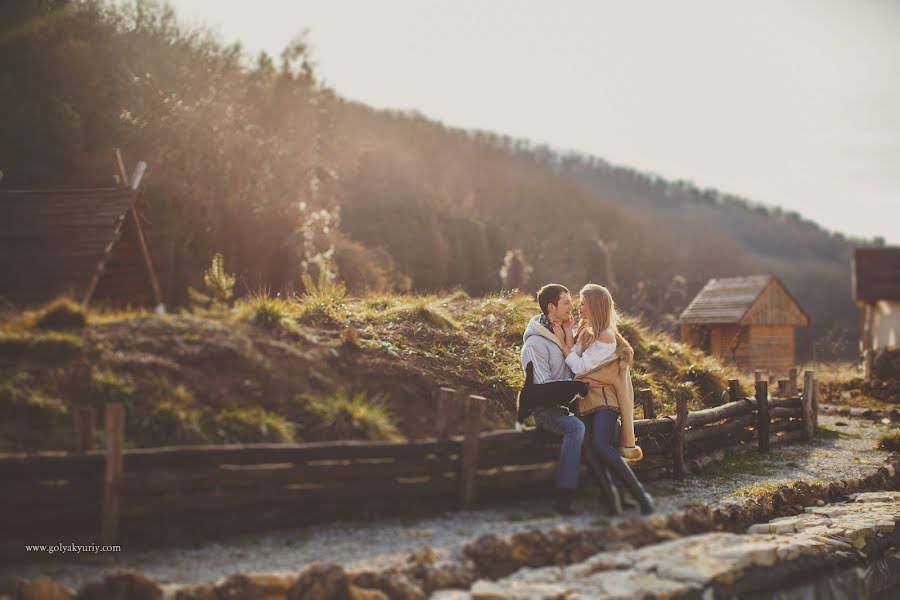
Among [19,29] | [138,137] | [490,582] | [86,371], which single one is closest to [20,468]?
[86,371]

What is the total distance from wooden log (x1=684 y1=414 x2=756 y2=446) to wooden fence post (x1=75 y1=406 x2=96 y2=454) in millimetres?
7953

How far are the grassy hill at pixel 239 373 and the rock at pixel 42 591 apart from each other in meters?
2.61

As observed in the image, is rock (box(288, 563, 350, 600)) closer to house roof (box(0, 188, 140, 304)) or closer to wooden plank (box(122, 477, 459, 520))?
wooden plank (box(122, 477, 459, 520))

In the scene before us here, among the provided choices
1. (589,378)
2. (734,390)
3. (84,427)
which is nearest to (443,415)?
(589,378)

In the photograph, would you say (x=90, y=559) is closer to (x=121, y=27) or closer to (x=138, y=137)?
(x=138, y=137)

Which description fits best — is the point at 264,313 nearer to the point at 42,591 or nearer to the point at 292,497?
the point at 292,497

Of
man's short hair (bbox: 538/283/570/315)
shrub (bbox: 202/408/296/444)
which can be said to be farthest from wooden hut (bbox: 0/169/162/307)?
man's short hair (bbox: 538/283/570/315)

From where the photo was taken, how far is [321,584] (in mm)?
5961

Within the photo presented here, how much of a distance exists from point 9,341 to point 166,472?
307 centimetres

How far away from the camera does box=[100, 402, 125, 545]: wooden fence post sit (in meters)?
6.85

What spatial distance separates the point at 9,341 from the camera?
8.71 meters

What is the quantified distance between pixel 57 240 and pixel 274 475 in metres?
5.15

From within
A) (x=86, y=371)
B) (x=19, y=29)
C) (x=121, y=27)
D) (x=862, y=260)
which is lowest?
(x=86, y=371)

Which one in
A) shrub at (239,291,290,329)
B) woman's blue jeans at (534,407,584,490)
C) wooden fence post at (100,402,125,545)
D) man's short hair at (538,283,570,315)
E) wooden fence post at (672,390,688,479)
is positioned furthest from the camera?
wooden fence post at (672,390,688,479)
